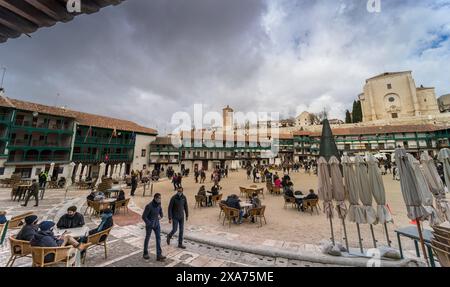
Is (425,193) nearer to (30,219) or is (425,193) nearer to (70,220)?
(70,220)

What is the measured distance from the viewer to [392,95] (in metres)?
55.2

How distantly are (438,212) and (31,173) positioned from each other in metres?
36.6

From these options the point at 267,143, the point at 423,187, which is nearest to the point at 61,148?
the point at 423,187

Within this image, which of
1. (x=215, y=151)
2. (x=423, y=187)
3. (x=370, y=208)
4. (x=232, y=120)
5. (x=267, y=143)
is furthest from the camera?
(x=232, y=120)

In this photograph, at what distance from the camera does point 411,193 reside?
3.71 m

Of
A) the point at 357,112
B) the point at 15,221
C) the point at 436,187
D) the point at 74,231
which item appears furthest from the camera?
the point at 357,112

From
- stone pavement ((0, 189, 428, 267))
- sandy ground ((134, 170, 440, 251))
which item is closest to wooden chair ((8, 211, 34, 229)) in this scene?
stone pavement ((0, 189, 428, 267))

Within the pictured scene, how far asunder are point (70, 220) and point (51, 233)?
132cm

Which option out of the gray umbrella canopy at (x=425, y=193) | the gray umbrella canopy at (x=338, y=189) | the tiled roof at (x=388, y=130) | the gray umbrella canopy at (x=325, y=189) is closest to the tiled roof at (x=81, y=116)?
the gray umbrella canopy at (x=325, y=189)

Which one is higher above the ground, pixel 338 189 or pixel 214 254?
pixel 338 189

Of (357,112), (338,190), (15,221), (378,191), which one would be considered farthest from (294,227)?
(357,112)

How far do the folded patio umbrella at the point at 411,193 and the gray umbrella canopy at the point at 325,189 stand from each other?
1.44m

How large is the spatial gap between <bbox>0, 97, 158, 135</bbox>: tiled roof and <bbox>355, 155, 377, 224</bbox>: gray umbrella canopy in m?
34.6
